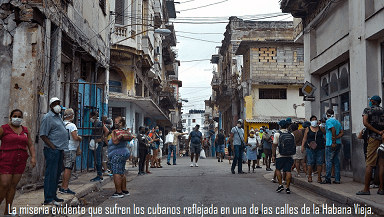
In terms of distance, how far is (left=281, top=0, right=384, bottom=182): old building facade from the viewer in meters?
10.3

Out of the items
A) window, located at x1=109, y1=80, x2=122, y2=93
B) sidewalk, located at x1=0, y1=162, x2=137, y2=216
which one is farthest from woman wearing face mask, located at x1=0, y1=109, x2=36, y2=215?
window, located at x1=109, y1=80, x2=122, y2=93

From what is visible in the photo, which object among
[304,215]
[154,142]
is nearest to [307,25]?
[154,142]

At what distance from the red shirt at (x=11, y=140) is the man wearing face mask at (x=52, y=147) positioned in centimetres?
88

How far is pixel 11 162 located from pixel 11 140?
1.04 feet

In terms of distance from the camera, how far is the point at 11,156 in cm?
592

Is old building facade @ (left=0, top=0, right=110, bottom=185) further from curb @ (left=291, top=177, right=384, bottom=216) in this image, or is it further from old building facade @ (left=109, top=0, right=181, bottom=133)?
old building facade @ (left=109, top=0, right=181, bottom=133)

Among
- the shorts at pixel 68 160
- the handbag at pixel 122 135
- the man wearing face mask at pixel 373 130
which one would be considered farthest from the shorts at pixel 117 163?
the man wearing face mask at pixel 373 130

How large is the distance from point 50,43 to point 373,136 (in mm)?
7750

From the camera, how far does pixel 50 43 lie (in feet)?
33.7

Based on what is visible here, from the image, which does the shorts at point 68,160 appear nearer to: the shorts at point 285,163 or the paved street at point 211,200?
the paved street at point 211,200

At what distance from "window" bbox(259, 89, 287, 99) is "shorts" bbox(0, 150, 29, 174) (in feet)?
90.2

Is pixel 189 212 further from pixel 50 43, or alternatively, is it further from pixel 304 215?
pixel 50 43

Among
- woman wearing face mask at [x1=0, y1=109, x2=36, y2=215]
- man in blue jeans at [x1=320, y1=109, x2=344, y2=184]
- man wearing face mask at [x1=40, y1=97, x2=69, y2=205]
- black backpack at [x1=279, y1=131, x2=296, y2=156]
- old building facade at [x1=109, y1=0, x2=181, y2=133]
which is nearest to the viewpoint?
woman wearing face mask at [x1=0, y1=109, x2=36, y2=215]

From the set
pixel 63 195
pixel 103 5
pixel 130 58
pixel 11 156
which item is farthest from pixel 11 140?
pixel 130 58
